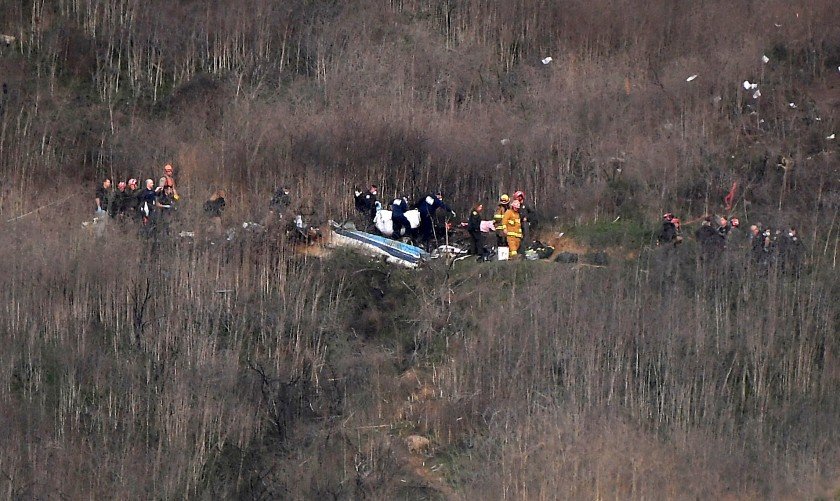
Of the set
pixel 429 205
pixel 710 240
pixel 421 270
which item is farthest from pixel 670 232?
pixel 421 270

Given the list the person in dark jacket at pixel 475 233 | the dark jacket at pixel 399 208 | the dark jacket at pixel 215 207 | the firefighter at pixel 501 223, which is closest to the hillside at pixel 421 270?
the dark jacket at pixel 215 207

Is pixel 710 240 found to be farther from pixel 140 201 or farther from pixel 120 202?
pixel 120 202

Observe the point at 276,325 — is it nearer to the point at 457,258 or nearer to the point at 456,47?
the point at 457,258

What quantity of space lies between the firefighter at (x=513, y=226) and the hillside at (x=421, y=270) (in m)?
0.43

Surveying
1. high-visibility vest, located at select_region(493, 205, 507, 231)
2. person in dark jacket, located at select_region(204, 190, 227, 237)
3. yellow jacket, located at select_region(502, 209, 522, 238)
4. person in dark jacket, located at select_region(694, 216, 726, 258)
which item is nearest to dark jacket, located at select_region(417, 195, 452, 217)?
high-visibility vest, located at select_region(493, 205, 507, 231)

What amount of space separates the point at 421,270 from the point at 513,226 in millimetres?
1527

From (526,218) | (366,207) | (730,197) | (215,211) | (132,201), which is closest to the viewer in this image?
(526,218)

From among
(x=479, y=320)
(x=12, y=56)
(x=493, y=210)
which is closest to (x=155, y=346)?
(x=479, y=320)

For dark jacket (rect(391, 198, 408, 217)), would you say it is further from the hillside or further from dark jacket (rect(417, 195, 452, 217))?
the hillside

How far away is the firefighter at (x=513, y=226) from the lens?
24.3 metres

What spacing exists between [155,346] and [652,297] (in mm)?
6966

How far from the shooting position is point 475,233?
80.8ft

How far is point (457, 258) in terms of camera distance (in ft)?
80.4

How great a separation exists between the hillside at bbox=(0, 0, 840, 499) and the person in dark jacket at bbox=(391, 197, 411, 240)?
0.74 meters
